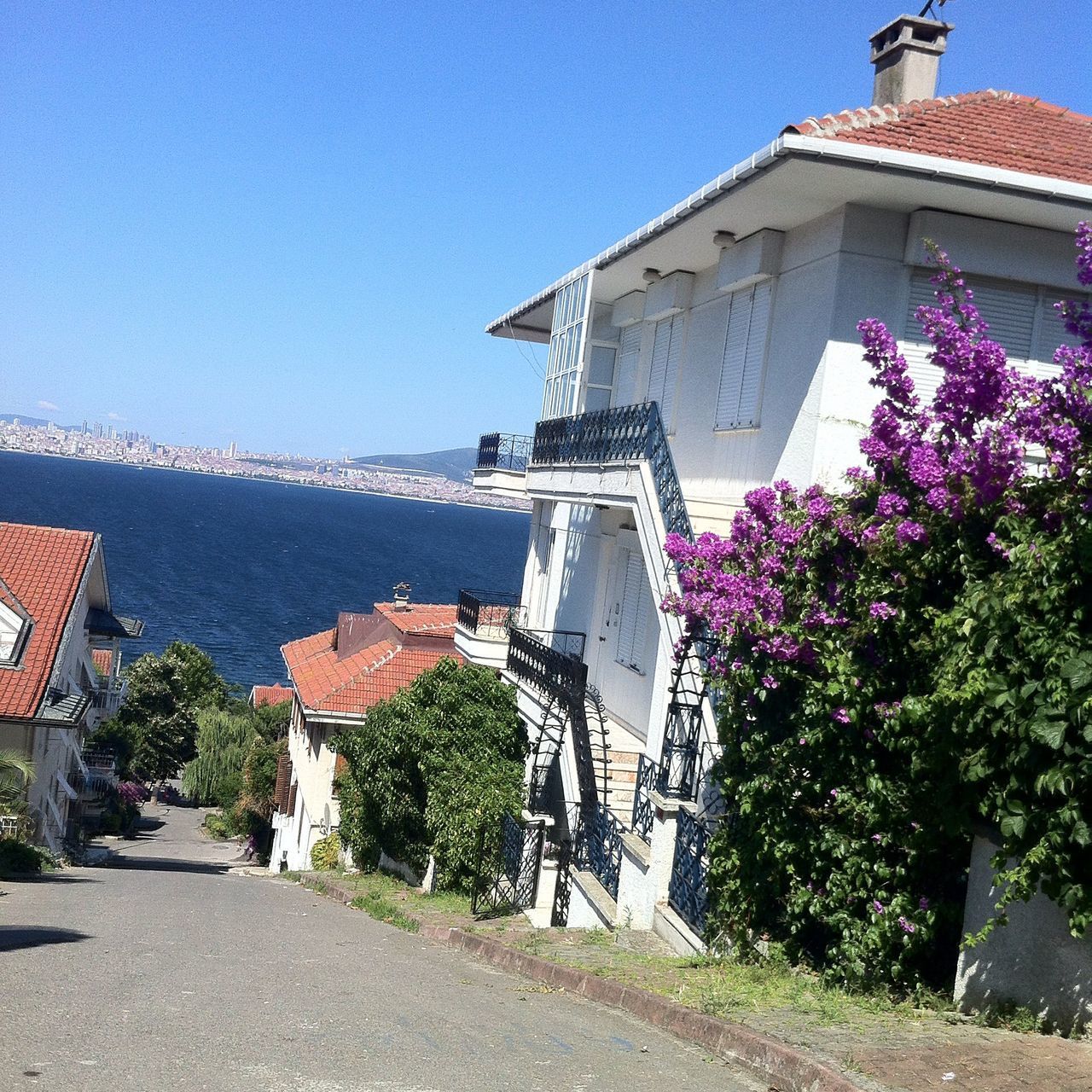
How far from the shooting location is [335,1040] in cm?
702

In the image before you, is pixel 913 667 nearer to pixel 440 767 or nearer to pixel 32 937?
pixel 32 937

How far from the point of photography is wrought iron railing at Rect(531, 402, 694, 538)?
13.4 metres

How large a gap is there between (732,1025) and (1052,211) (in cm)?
835

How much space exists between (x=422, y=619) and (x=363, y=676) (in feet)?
11.3

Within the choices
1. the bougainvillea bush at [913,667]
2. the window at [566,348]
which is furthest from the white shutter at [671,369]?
the bougainvillea bush at [913,667]

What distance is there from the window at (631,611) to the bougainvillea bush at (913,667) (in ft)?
23.8

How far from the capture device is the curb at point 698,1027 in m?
6.21

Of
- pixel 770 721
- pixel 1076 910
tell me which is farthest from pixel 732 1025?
pixel 770 721

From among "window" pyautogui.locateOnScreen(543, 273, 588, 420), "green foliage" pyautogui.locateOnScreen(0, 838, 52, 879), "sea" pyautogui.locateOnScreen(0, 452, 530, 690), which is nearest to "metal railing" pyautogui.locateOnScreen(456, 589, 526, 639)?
"window" pyautogui.locateOnScreen(543, 273, 588, 420)

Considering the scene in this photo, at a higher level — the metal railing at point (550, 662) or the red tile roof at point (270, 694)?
the metal railing at point (550, 662)

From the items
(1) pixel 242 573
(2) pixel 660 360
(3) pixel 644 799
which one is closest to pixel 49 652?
(2) pixel 660 360

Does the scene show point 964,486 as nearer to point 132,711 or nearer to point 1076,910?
point 1076,910

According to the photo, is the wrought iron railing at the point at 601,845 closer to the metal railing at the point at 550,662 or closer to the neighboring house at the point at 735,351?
the neighboring house at the point at 735,351

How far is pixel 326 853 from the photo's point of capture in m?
25.7
